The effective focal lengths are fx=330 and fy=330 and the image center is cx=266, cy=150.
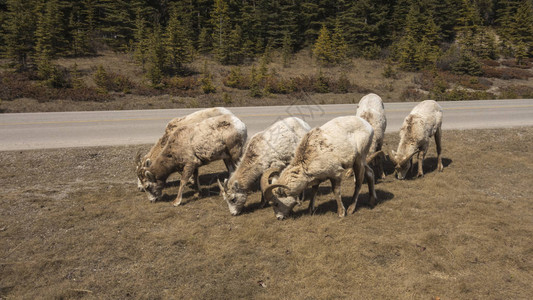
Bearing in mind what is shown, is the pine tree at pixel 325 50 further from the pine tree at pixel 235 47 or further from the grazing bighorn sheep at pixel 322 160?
the grazing bighorn sheep at pixel 322 160

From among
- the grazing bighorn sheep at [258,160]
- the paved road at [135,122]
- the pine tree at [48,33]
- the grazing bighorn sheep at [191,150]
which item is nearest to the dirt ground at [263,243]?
the grazing bighorn sheep at [258,160]

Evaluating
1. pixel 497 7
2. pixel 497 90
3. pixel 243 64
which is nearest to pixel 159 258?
pixel 243 64

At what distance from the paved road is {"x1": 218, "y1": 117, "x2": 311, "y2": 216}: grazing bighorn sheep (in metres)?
7.67

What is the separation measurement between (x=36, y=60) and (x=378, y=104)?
3272 centimetres

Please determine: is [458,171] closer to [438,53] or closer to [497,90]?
[497,90]

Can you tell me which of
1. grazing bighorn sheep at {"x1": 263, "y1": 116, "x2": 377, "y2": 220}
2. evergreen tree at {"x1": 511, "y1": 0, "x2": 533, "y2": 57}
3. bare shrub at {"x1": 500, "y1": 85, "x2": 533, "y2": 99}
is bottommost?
bare shrub at {"x1": 500, "y1": 85, "x2": 533, "y2": 99}

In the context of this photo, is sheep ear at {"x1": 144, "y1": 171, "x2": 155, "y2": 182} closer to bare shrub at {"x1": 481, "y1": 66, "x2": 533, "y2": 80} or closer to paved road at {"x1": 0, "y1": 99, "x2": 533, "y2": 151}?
paved road at {"x1": 0, "y1": 99, "x2": 533, "y2": 151}

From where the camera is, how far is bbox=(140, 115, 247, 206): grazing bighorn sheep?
941 centimetres

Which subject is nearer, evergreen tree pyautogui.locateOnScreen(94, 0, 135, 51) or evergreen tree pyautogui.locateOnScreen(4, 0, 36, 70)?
evergreen tree pyautogui.locateOnScreen(4, 0, 36, 70)

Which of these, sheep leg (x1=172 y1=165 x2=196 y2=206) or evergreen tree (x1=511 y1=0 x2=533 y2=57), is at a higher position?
evergreen tree (x1=511 y1=0 x2=533 y2=57)

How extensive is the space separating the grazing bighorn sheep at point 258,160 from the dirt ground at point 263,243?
56cm

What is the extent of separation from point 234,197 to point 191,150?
77.7 inches

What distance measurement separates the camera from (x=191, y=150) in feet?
30.9

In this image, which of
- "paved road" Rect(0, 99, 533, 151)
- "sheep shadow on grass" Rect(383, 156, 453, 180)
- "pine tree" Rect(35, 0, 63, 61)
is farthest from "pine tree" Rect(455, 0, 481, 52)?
"pine tree" Rect(35, 0, 63, 61)
